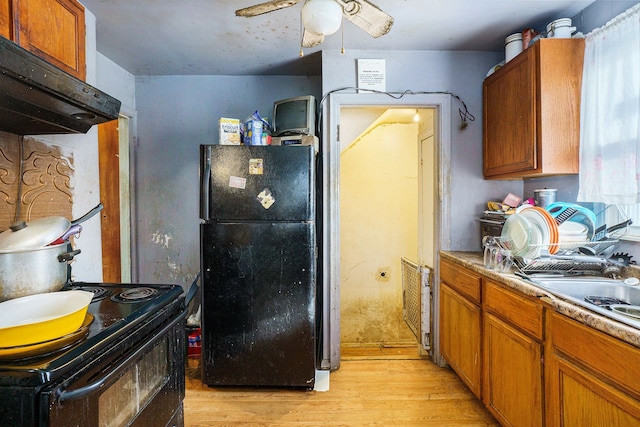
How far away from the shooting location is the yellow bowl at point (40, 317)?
0.78 metres

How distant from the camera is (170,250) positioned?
110 inches

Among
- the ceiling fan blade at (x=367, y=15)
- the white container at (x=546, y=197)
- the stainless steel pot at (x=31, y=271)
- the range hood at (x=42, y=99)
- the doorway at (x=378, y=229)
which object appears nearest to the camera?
the range hood at (x=42, y=99)

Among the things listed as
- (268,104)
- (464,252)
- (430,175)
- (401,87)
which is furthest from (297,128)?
(464,252)

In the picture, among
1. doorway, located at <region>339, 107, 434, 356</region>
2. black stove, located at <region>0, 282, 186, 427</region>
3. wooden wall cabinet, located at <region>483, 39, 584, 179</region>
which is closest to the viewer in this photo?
black stove, located at <region>0, 282, 186, 427</region>

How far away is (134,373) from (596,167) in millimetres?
2278

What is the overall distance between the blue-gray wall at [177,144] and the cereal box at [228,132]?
702 millimetres

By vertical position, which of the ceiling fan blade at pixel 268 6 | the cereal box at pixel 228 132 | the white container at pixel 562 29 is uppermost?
the white container at pixel 562 29

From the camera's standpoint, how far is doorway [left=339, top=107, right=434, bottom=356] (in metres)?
3.42

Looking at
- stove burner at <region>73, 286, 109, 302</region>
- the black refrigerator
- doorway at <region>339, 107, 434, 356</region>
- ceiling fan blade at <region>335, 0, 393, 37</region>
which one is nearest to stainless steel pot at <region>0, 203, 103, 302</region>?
stove burner at <region>73, 286, 109, 302</region>

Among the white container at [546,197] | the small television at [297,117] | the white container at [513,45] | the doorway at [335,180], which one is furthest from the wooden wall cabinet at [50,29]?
the white container at [546,197]

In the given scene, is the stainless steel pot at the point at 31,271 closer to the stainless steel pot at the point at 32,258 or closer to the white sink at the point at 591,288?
the stainless steel pot at the point at 32,258

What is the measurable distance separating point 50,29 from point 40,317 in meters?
1.20

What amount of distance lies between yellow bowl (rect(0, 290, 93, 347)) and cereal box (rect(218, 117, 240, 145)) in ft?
4.32

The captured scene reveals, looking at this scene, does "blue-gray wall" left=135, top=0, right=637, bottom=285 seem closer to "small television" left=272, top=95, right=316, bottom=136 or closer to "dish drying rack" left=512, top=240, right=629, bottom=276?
"small television" left=272, top=95, right=316, bottom=136
